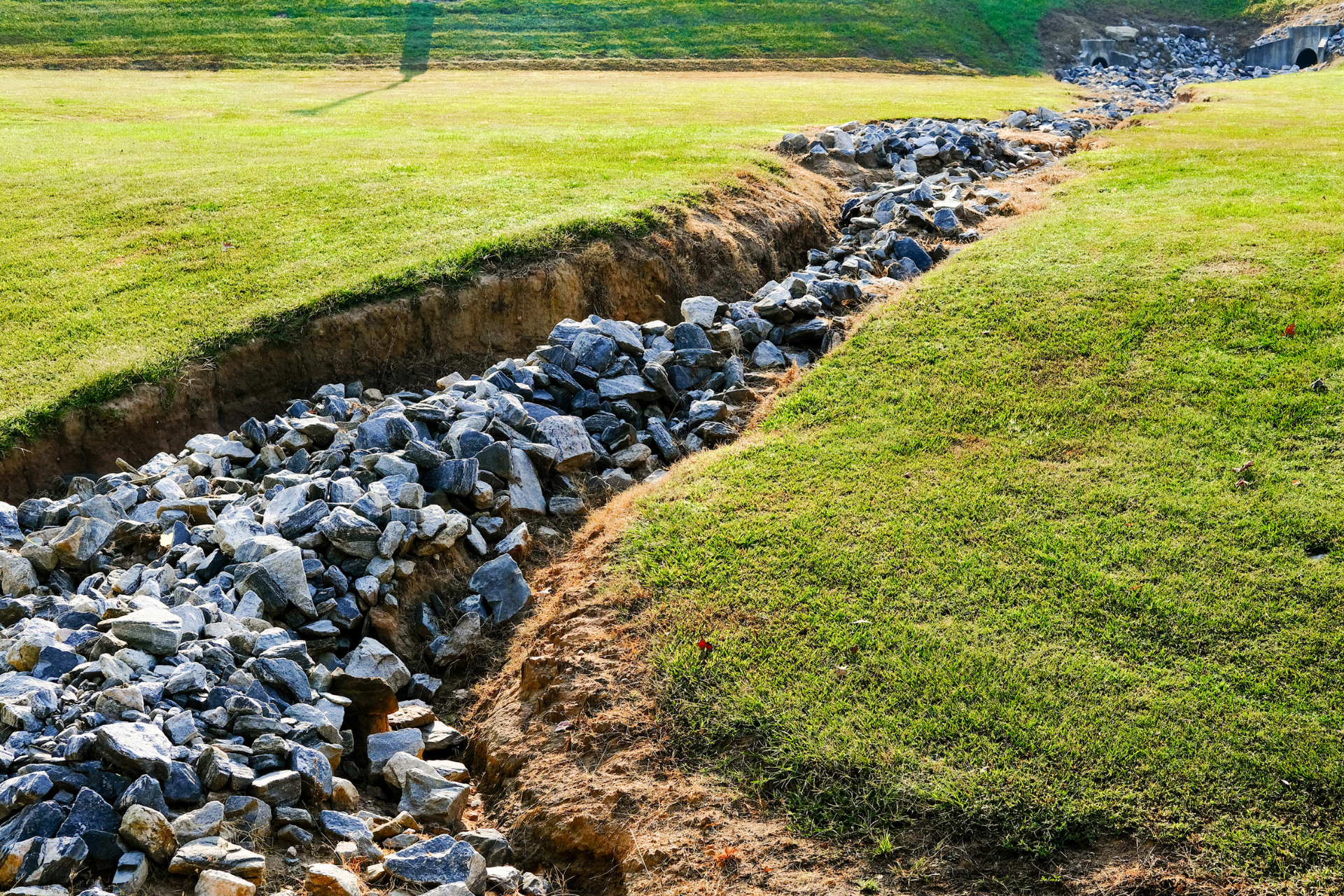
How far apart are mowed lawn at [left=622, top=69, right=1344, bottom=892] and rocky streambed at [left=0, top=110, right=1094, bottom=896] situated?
1466 millimetres

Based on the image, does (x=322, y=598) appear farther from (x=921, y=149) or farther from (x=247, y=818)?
(x=921, y=149)

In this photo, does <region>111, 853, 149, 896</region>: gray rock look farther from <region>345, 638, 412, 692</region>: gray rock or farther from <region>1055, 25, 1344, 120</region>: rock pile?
<region>1055, 25, 1344, 120</region>: rock pile

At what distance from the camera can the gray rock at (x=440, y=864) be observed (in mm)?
5875

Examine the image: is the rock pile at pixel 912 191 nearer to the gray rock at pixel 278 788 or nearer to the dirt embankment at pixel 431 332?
the dirt embankment at pixel 431 332

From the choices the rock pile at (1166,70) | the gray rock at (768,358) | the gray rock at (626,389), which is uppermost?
the rock pile at (1166,70)

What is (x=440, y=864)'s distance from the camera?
5.93 metres

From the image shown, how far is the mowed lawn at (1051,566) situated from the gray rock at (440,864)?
1709 millimetres

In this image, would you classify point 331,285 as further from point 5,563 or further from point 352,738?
point 352,738

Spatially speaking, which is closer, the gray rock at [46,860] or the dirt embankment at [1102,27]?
the gray rock at [46,860]

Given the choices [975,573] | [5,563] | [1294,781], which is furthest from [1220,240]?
[5,563]

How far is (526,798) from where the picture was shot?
6.79m

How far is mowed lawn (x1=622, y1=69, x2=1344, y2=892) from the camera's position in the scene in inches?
233

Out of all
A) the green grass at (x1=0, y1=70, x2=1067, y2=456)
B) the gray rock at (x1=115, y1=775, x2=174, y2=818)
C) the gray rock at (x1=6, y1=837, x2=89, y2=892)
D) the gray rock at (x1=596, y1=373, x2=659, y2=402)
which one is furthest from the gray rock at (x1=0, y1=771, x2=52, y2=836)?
the gray rock at (x1=596, y1=373, x2=659, y2=402)

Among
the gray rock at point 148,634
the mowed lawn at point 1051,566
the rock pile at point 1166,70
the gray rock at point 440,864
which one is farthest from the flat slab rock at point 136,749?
the rock pile at point 1166,70
